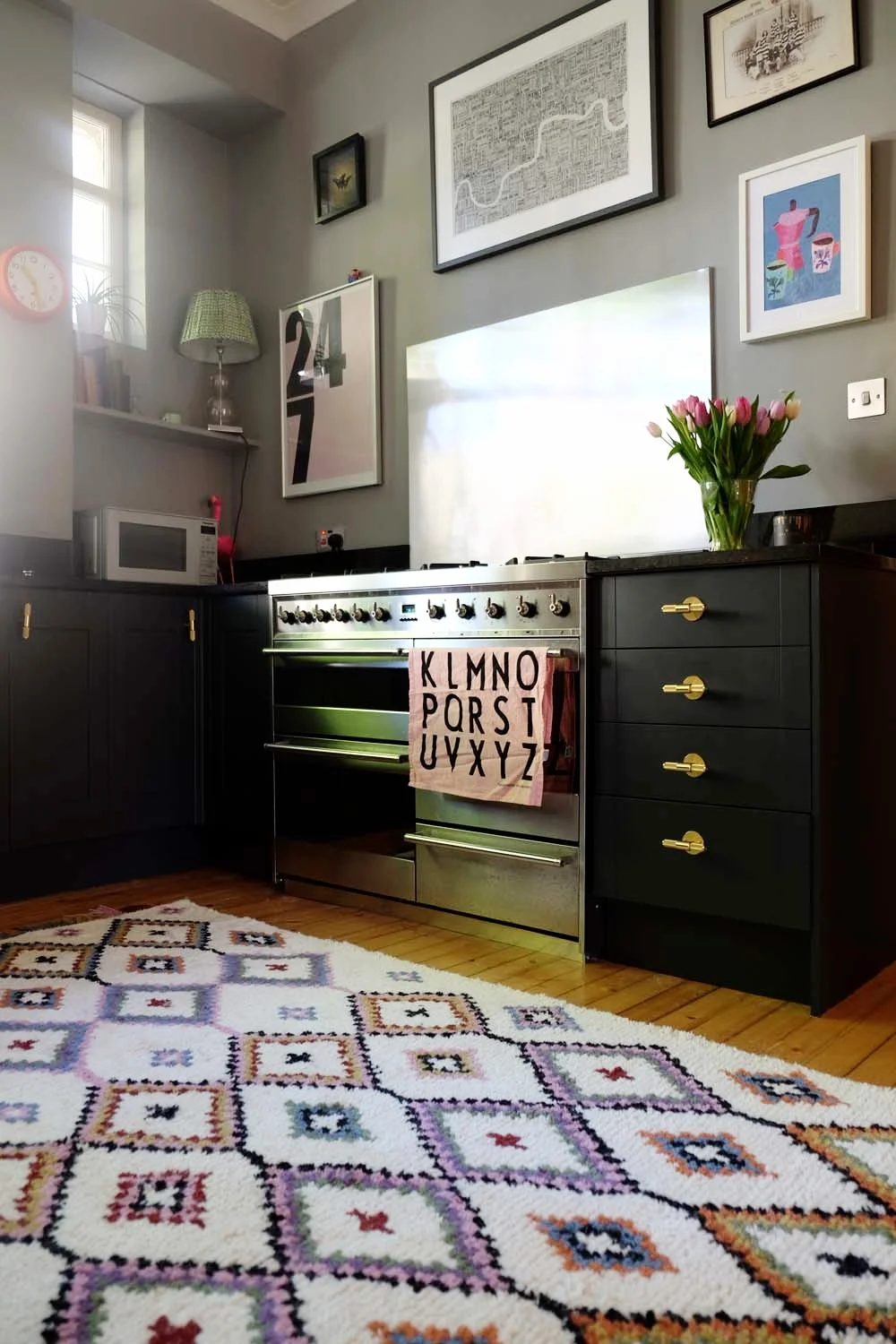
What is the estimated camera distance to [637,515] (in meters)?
2.85

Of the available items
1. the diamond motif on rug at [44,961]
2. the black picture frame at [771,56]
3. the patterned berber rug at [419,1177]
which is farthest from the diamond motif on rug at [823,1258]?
the black picture frame at [771,56]

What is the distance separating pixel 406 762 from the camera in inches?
105

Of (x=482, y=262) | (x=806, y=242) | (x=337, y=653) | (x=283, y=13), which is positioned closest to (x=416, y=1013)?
(x=337, y=653)

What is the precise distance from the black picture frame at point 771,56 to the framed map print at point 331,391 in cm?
133

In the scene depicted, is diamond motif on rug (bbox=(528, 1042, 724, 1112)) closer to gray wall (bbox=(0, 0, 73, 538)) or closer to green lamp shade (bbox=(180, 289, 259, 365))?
gray wall (bbox=(0, 0, 73, 538))

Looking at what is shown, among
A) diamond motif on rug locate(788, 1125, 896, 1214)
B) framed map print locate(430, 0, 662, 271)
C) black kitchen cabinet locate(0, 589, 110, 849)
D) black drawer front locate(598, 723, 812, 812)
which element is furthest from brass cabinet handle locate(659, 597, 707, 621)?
black kitchen cabinet locate(0, 589, 110, 849)

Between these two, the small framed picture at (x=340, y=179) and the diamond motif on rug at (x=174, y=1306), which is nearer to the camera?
the diamond motif on rug at (x=174, y=1306)

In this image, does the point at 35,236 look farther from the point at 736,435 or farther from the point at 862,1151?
the point at 862,1151

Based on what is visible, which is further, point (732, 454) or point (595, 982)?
point (732, 454)

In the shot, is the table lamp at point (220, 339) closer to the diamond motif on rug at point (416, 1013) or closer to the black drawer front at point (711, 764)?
the black drawer front at point (711, 764)

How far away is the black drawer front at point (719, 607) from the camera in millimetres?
1995

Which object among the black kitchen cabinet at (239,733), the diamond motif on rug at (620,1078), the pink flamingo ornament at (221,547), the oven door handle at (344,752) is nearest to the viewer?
the diamond motif on rug at (620,1078)

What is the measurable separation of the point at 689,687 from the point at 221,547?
2.39m

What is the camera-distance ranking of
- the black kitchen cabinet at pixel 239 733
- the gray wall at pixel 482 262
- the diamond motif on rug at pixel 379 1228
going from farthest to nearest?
the black kitchen cabinet at pixel 239 733, the gray wall at pixel 482 262, the diamond motif on rug at pixel 379 1228
